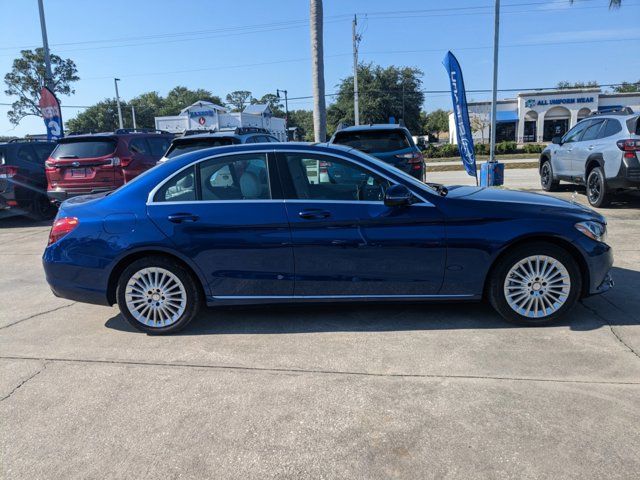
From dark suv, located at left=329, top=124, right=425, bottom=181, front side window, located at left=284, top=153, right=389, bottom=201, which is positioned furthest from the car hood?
dark suv, located at left=329, top=124, right=425, bottom=181

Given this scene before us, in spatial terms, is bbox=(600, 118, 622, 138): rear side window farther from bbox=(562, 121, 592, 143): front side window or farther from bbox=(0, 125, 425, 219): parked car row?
bbox=(0, 125, 425, 219): parked car row

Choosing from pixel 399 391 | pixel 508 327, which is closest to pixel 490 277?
pixel 508 327

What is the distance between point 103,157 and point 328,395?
27.3 ft

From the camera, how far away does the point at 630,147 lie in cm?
886

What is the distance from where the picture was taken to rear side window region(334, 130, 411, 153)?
28.2ft

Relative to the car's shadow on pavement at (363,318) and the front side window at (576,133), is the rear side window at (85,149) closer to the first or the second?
the car's shadow on pavement at (363,318)

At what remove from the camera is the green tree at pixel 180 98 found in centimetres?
10069

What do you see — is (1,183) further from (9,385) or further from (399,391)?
(399,391)

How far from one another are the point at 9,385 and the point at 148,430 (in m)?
1.41

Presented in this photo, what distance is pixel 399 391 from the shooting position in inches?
132

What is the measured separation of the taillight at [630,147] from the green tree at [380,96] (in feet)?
152

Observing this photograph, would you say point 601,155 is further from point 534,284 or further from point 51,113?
point 51,113

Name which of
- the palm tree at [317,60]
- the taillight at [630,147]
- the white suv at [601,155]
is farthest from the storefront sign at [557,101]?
the taillight at [630,147]

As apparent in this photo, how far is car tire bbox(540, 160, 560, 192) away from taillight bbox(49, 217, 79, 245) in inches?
433
